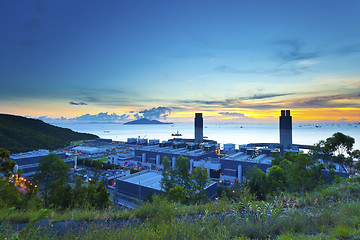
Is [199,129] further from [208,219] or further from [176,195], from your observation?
[208,219]

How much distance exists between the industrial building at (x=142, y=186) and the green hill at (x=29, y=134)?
243 ft

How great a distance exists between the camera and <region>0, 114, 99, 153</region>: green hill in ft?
270

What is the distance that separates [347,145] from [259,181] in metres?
7.91

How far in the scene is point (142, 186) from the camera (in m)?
20.3

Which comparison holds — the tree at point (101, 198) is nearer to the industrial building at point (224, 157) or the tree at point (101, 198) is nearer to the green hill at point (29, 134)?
A: the industrial building at point (224, 157)

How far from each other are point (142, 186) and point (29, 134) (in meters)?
106

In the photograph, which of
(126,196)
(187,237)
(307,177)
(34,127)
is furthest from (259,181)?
(34,127)

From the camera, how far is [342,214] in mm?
4355

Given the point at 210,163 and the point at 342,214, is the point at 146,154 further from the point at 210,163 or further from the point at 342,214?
the point at 342,214

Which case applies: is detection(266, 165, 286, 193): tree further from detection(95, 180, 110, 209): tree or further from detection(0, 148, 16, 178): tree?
detection(0, 148, 16, 178): tree

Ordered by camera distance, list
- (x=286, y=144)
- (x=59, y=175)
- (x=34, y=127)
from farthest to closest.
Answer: (x=34, y=127)
(x=286, y=144)
(x=59, y=175)

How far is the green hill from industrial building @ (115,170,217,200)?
2917 inches

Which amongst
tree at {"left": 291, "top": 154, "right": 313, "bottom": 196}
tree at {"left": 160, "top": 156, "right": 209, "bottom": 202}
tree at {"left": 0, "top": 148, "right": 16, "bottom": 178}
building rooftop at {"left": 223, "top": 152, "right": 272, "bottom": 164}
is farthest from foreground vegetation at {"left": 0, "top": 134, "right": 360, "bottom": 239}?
building rooftop at {"left": 223, "top": 152, "right": 272, "bottom": 164}

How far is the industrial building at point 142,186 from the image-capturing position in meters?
19.8
